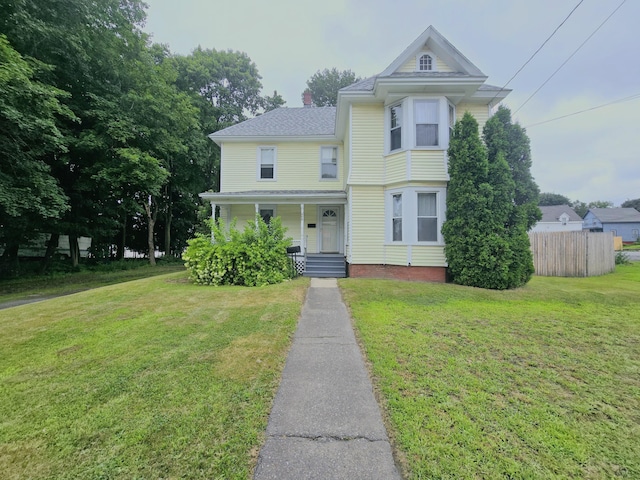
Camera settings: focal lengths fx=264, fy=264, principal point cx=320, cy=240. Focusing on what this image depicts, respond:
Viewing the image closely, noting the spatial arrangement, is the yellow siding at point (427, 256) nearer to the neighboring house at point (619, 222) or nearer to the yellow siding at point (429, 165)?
the yellow siding at point (429, 165)

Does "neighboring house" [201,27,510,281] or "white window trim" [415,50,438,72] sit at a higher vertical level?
"white window trim" [415,50,438,72]

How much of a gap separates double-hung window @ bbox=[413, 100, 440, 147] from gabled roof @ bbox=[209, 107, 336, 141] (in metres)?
4.85

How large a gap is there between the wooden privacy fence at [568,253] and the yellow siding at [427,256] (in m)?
5.56

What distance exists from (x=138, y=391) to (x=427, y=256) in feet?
26.9

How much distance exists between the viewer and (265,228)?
884cm

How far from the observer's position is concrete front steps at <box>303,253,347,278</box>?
1017 centimetres

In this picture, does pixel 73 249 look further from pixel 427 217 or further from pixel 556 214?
pixel 556 214

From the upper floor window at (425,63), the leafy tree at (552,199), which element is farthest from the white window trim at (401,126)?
the leafy tree at (552,199)

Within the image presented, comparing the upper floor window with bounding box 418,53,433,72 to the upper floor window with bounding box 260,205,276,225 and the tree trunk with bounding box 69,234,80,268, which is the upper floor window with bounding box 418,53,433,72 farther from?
the tree trunk with bounding box 69,234,80,268

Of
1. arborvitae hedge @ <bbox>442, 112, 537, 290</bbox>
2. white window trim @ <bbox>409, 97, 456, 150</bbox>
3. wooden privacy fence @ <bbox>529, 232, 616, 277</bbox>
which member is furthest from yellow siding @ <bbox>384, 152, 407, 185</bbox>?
wooden privacy fence @ <bbox>529, 232, 616, 277</bbox>

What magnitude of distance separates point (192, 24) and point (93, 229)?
1384 cm

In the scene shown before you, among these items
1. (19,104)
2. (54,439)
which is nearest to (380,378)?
(54,439)

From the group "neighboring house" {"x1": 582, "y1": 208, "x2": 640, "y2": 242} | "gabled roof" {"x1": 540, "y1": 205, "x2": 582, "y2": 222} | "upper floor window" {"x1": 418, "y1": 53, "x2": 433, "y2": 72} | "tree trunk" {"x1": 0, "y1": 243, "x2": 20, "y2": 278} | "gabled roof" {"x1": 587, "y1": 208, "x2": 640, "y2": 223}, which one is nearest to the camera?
"upper floor window" {"x1": 418, "y1": 53, "x2": 433, "y2": 72}

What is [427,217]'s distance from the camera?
888cm
